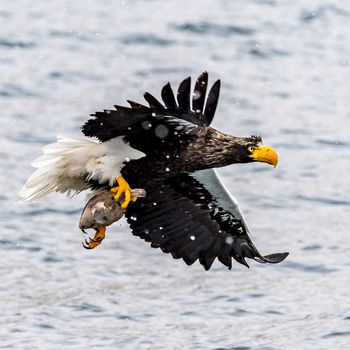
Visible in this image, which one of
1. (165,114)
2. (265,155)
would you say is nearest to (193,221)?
(265,155)

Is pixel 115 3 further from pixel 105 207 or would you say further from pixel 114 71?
pixel 105 207

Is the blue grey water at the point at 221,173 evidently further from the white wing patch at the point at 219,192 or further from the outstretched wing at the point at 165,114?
the outstretched wing at the point at 165,114

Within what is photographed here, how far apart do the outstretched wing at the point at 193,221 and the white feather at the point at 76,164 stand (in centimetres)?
47

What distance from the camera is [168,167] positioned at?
8648 mm

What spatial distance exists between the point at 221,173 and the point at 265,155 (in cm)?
476

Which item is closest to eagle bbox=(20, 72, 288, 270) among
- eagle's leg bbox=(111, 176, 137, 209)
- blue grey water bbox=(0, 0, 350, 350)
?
eagle's leg bbox=(111, 176, 137, 209)

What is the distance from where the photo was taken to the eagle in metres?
8.29

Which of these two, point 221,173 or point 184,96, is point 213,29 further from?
point 184,96

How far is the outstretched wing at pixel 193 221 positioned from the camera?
9.25m

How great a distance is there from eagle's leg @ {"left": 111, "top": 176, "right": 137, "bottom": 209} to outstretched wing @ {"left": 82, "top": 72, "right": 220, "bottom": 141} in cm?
37

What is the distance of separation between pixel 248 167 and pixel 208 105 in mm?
5691

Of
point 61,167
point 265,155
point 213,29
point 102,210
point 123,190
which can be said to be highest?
point 213,29

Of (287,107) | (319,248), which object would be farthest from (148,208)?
(287,107)

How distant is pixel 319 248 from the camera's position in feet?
40.0
